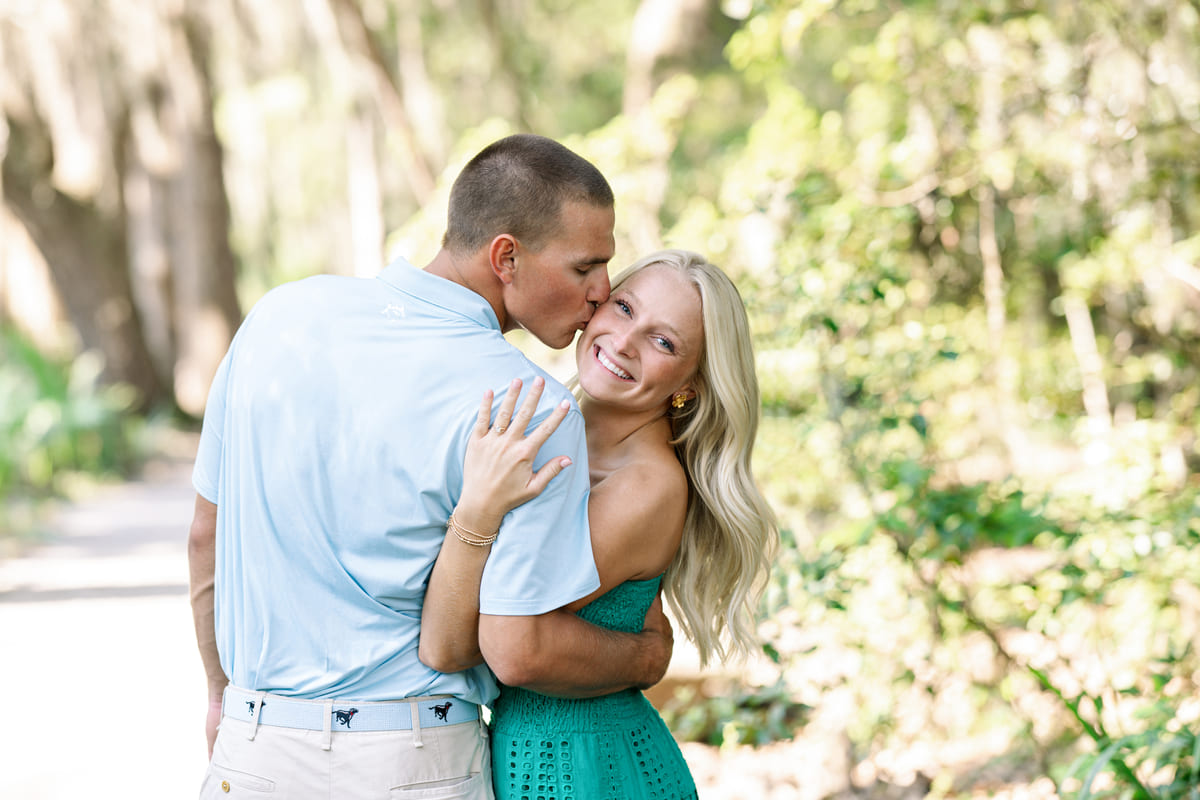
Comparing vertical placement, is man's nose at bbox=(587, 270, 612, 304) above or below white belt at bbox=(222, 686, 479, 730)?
above

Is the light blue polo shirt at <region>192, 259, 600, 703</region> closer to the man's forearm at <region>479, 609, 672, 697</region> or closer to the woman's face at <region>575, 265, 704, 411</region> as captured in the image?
the man's forearm at <region>479, 609, 672, 697</region>

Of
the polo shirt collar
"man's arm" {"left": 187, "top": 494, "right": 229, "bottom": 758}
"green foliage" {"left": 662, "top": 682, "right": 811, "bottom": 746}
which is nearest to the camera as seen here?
the polo shirt collar

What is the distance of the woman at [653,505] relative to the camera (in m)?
2.68

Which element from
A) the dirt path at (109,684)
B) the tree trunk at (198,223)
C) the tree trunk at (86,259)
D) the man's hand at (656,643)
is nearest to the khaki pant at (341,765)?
the man's hand at (656,643)

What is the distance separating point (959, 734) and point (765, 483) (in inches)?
62.0

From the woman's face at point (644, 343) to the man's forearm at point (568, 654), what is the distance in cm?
59

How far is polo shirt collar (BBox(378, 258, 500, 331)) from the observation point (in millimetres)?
2502

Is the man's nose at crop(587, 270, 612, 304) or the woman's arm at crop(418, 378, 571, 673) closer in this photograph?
the woman's arm at crop(418, 378, 571, 673)

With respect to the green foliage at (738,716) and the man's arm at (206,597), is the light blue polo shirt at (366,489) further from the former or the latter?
the green foliage at (738,716)

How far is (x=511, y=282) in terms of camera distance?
2598mm

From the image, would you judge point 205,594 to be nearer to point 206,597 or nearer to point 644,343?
point 206,597

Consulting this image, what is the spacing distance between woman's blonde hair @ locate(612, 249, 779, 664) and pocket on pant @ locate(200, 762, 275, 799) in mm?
1147

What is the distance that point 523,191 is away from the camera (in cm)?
254

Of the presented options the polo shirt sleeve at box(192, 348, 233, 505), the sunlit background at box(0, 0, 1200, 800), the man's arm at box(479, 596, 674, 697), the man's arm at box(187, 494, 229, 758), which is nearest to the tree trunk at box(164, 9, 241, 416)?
the sunlit background at box(0, 0, 1200, 800)
